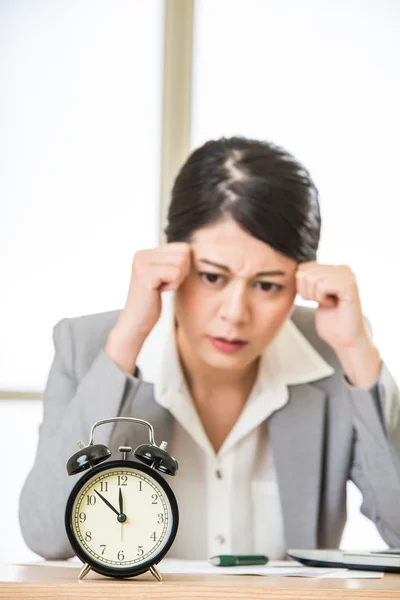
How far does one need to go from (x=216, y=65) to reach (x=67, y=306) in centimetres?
65

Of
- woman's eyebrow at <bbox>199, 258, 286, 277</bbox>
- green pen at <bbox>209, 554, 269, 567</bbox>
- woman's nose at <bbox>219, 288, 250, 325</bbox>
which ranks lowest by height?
green pen at <bbox>209, 554, 269, 567</bbox>

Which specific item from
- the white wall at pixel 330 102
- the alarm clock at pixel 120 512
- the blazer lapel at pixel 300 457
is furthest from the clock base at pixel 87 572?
the white wall at pixel 330 102

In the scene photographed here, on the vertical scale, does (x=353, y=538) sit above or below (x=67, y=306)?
below

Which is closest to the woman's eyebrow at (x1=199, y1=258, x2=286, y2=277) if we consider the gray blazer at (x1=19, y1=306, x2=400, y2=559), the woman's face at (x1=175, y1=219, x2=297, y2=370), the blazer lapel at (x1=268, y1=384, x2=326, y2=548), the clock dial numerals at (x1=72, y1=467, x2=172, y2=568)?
the woman's face at (x1=175, y1=219, x2=297, y2=370)

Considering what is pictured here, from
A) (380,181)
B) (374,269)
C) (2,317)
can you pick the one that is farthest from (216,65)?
(2,317)

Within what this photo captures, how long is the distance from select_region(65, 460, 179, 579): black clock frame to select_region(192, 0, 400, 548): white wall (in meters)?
0.87

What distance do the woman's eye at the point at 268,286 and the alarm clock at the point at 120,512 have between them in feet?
2.27

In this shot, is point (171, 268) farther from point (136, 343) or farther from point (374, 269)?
point (374, 269)

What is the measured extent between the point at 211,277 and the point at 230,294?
0.05 metres

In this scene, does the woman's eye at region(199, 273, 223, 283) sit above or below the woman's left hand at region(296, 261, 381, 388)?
above

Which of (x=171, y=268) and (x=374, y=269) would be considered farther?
(x=374, y=269)

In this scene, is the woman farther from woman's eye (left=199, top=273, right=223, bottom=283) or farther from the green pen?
the green pen

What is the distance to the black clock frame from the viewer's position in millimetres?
960

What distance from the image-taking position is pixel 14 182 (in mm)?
1750
